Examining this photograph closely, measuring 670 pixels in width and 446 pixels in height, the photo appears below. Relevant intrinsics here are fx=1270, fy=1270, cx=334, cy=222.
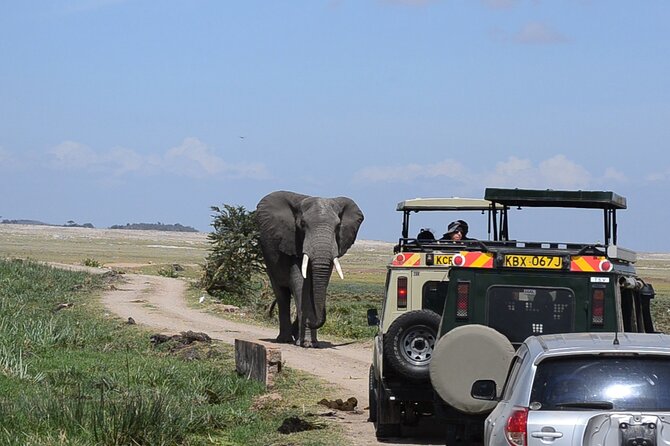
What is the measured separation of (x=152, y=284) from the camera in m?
47.4

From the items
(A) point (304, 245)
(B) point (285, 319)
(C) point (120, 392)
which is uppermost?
(A) point (304, 245)

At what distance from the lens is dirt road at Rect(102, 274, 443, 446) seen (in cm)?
1514

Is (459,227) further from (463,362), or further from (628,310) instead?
(463,362)

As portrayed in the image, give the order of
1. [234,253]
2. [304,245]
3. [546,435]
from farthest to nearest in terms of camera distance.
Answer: [234,253] < [304,245] < [546,435]

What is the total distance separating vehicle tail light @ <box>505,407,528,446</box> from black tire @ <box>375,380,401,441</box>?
203 inches

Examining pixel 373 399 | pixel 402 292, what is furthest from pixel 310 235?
pixel 402 292

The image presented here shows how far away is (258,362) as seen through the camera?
17.5 metres

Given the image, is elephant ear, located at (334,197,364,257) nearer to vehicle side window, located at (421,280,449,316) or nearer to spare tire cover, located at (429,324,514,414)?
vehicle side window, located at (421,280,449,316)

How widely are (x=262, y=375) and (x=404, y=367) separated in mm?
5155

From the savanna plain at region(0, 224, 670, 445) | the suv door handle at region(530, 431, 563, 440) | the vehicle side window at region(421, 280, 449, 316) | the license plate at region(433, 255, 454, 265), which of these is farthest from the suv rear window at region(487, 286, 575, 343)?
the suv door handle at region(530, 431, 563, 440)

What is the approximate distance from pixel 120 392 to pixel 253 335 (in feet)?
37.9

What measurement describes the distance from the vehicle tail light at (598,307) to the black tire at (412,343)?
1657 millimetres

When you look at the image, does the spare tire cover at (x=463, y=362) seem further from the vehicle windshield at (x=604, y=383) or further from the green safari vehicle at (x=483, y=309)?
the vehicle windshield at (x=604, y=383)

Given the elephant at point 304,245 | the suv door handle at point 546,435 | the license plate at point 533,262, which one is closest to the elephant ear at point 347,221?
the elephant at point 304,245
